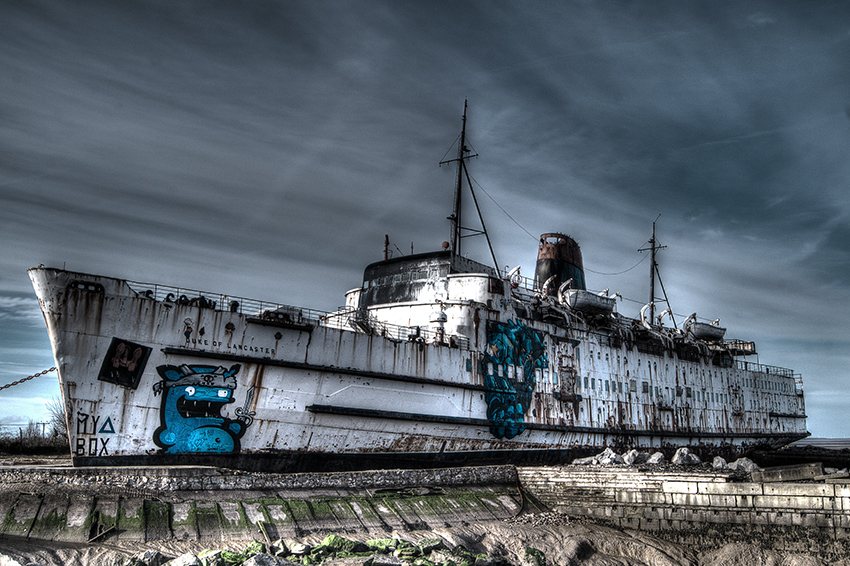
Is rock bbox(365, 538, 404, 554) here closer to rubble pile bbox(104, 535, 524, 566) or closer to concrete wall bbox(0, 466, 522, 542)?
rubble pile bbox(104, 535, 524, 566)

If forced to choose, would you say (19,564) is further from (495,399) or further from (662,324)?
(662,324)

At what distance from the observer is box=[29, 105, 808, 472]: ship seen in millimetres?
13820

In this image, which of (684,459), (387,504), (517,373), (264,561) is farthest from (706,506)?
(264,561)

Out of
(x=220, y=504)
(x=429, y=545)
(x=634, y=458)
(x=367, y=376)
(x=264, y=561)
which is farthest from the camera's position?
(x=634, y=458)

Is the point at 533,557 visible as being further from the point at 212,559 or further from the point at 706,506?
the point at 212,559

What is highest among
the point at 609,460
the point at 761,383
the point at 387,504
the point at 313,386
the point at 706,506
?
the point at 761,383

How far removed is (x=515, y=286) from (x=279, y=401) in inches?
441

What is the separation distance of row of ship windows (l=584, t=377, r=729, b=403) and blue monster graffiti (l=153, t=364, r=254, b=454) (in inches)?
572

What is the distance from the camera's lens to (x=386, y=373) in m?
17.6

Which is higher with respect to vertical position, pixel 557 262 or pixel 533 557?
pixel 557 262

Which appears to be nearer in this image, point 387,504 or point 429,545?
point 429,545

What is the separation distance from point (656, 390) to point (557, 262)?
7469 millimetres

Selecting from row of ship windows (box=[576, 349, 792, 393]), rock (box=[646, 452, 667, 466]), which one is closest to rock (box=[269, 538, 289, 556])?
rock (box=[646, 452, 667, 466])

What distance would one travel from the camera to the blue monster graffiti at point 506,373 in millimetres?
20391
